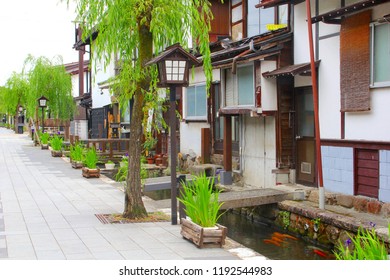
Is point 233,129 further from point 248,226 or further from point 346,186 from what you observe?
point 346,186

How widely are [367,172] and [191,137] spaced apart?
10.2m

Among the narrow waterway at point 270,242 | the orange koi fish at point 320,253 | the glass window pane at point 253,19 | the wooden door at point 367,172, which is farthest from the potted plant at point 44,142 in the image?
the orange koi fish at point 320,253

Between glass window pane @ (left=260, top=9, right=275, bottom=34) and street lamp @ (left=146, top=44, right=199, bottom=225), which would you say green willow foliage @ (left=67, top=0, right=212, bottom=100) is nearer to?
street lamp @ (left=146, top=44, right=199, bottom=225)

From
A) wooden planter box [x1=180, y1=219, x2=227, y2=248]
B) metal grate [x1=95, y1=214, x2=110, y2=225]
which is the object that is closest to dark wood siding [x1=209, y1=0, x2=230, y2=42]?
metal grate [x1=95, y1=214, x2=110, y2=225]

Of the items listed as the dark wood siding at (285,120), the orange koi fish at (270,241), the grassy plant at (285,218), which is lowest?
the orange koi fish at (270,241)

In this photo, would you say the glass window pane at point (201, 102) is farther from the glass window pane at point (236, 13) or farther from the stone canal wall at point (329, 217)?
the stone canal wall at point (329, 217)

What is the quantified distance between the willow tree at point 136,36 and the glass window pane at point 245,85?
13.6 feet

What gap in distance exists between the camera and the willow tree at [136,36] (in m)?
10.9

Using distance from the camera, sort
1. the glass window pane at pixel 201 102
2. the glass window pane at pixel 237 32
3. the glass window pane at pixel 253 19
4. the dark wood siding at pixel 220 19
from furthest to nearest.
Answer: the glass window pane at pixel 201 102 → the dark wood siding at pixel 220 19 → the glass window pane at pixel 237 32 → the glass window pane at pixel 253 19

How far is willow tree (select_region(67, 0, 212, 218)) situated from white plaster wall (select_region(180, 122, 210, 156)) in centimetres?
844

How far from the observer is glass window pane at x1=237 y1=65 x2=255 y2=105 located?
1586cm

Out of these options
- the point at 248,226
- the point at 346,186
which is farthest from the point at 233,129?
the point at 346,186

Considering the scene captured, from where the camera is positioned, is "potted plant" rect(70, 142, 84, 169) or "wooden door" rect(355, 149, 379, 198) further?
"potted plant" rect(70, 142, 84, 169)

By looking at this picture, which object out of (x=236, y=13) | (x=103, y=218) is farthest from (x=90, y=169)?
(x=103, y=218)
